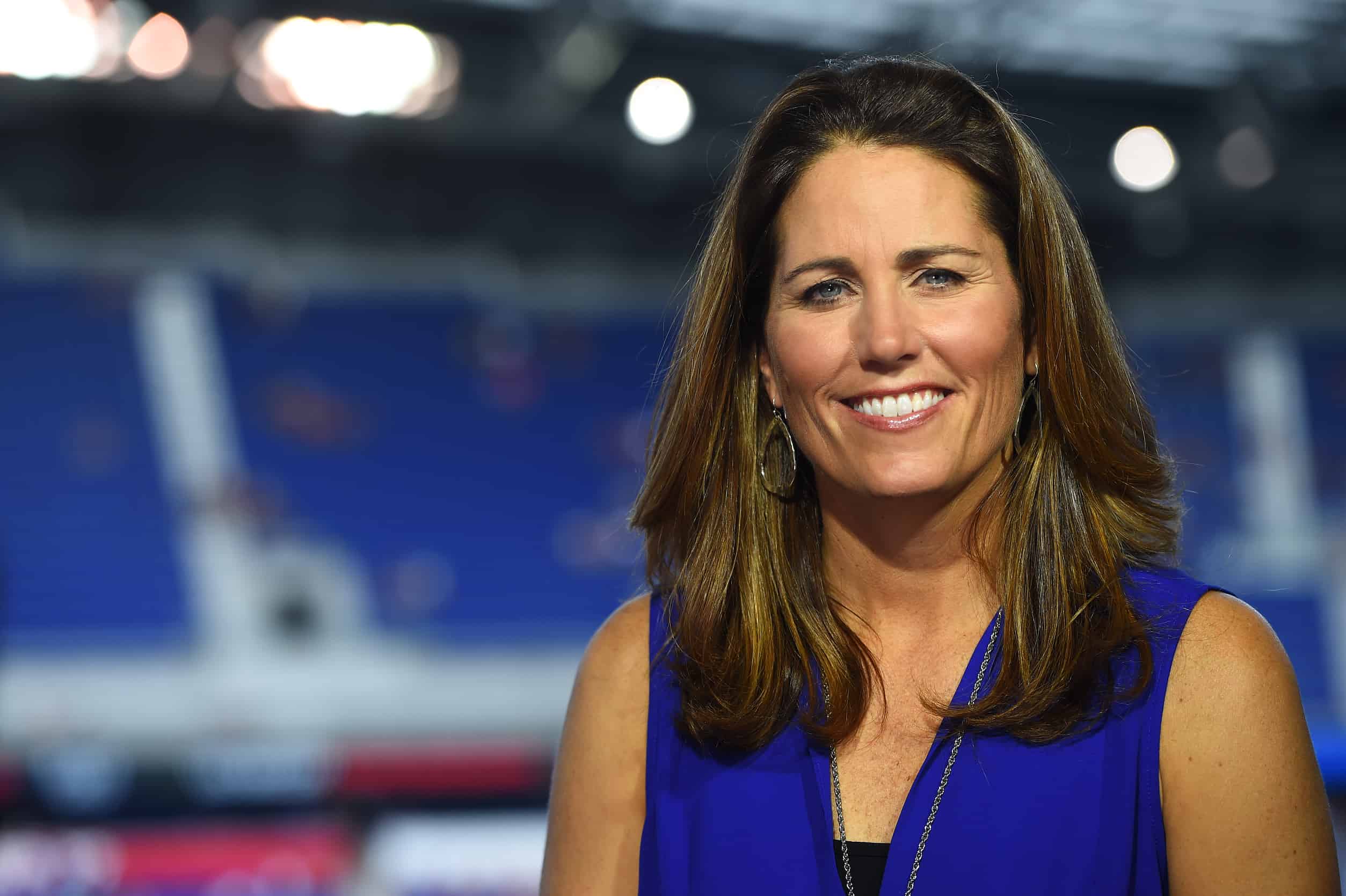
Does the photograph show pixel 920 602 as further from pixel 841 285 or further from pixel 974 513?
pixel 841 285

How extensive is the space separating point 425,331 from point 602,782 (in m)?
7.94

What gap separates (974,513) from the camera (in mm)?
1197

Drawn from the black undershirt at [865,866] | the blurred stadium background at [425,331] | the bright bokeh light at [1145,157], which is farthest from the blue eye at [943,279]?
the bright bokeh light at [1145,157]

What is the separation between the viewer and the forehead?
1.12 m

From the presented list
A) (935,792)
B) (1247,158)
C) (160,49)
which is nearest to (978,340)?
(935,792)

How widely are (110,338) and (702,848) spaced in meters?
7.88

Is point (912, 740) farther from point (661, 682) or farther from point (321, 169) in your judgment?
point (321, 169)

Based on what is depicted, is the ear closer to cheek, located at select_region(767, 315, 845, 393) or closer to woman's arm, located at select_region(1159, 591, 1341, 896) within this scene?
cheek, located at select_region(767, 315, 845, 393)

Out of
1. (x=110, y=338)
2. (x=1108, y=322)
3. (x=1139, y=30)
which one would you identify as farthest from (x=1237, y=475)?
(x=1108, y=322)

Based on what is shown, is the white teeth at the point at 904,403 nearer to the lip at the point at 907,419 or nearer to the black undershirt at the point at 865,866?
the lip at the point at 907,419

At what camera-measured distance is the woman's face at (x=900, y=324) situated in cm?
112

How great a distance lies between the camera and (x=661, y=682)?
1260 millimetres

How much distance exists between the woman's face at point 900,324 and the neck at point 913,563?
3 centimetres

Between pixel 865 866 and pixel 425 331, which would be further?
pixel 425 331
